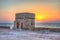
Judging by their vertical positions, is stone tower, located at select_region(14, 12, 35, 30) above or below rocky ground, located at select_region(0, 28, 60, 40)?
above

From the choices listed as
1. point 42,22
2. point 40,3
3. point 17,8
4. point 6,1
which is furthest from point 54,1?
point 6,1

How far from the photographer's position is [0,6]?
263 cm

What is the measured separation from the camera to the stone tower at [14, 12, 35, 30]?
235cm

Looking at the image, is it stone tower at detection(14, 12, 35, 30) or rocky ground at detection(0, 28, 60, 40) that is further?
stone tower at detection(14, 12, 35, 30)

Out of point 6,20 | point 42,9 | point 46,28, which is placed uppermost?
point 42,9

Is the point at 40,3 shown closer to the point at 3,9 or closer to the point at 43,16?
the point at 43,16

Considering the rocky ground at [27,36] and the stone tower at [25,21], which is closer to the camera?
the rocky ground at [27,36]

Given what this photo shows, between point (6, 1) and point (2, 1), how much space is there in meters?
0.09

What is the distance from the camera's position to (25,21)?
7.76ft

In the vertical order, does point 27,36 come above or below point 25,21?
below

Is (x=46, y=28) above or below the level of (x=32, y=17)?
below

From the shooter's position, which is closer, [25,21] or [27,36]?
[27,36]

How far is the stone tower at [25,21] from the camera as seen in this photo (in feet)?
7.71

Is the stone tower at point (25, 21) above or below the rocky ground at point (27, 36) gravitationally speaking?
above
